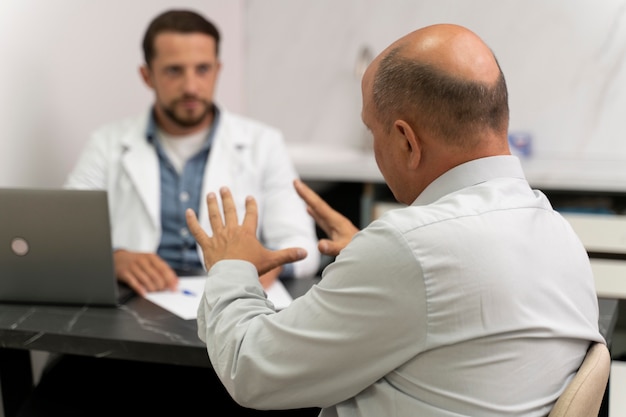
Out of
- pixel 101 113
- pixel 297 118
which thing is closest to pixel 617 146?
pixel 297 118

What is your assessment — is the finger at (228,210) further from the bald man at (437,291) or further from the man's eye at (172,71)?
the man's eye at (172,71)

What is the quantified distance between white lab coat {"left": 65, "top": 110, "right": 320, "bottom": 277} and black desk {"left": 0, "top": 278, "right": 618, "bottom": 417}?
59 centimetres

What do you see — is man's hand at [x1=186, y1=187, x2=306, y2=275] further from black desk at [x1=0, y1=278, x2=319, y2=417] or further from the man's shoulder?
the man's shoulder

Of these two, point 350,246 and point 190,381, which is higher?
point 350,246

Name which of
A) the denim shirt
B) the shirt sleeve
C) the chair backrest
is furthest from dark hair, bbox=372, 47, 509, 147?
the denim shirt

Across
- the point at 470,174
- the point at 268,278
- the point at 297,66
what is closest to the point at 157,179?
the point at 268,278

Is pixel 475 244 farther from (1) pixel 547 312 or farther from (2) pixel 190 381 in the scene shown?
(2) pixel 190 381

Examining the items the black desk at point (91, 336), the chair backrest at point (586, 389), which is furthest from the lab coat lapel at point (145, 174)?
the chair backrest at point (586, 389)

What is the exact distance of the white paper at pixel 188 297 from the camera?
5.38ft

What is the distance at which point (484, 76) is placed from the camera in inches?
43.2

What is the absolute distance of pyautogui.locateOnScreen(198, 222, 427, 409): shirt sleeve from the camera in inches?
40.5

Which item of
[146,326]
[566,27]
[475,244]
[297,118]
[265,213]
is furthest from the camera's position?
[297,118]

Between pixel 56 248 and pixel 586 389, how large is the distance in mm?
1091

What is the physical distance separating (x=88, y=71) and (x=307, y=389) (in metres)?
1.78
